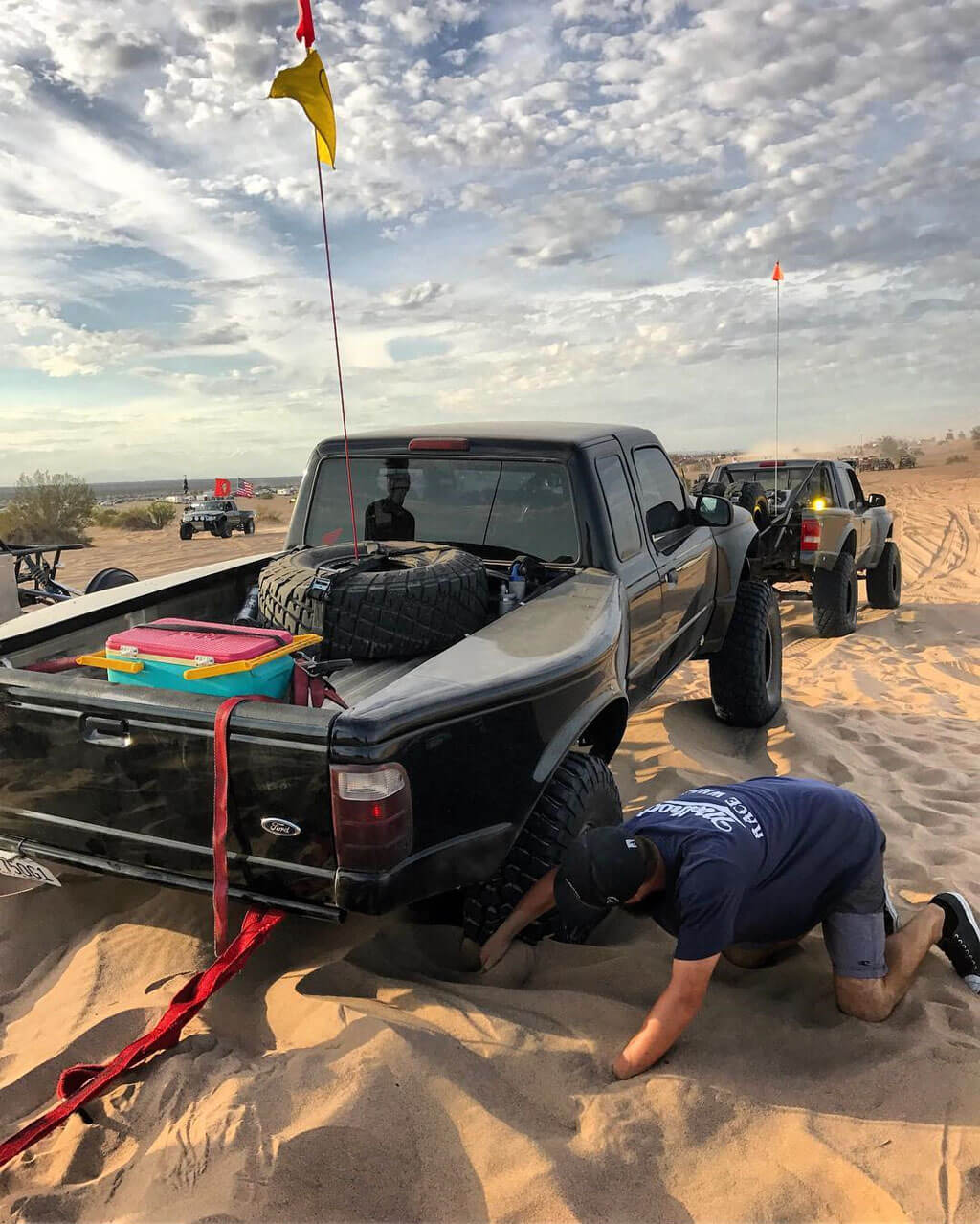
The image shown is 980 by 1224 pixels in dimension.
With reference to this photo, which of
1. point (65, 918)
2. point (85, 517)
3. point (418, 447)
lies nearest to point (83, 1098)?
point (65, 918)

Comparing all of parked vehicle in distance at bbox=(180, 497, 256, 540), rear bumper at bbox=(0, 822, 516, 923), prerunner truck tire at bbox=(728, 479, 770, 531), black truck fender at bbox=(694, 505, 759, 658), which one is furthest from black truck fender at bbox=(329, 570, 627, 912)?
parked vehicle in distance at bbox=(180, 497, 256, 540)

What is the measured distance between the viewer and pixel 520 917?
119 inches

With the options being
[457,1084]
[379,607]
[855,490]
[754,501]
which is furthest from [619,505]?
[855,490]

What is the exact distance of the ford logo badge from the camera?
8.19 ft

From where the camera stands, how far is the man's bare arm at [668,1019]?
2.49 metres

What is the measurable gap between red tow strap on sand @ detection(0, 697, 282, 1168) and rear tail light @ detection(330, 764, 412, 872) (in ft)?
1.11

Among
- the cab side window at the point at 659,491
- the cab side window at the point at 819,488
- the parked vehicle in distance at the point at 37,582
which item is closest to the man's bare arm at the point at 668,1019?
the cab side window at the point at 659,491

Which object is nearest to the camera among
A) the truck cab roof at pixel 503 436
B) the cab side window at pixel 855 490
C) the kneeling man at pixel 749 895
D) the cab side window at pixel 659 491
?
the kneeling man at pixel 749 895

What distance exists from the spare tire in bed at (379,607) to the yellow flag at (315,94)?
1.60m

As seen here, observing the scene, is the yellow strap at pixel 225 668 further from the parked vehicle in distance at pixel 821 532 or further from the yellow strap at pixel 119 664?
the parked vehicle in distance at pixel 821 532

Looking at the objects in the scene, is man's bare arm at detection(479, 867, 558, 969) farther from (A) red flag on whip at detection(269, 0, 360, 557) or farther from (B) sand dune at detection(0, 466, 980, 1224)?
(A) red flag on whip at detection(269, 0, 360, 557)

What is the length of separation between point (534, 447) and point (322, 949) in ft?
7.52

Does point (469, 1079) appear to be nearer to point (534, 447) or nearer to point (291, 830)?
point (291, 830)

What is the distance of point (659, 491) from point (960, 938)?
2.72 metres
